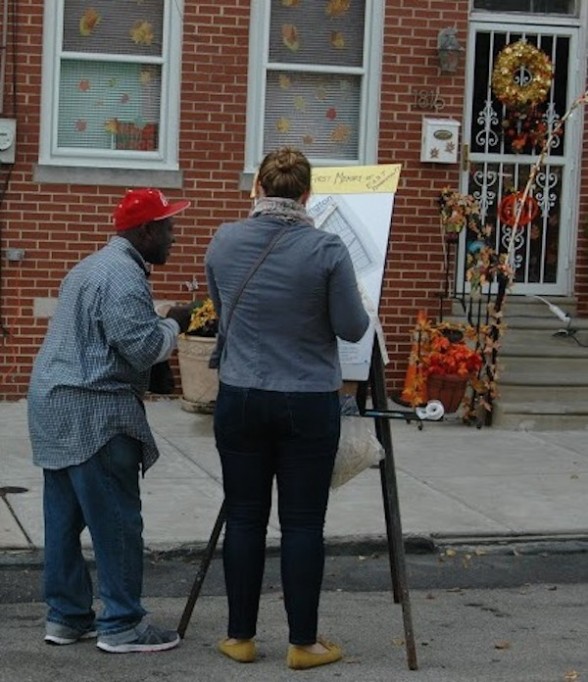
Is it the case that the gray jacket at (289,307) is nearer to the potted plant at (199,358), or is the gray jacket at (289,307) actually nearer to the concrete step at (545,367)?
the potted plant at (199,358)

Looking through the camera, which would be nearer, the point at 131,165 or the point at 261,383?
the point at 261,383

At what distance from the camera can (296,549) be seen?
5.62m

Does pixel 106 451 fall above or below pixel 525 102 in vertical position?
below

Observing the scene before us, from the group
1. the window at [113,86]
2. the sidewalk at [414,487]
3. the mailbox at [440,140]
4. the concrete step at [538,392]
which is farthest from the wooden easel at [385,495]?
the mailbox at [440,140]

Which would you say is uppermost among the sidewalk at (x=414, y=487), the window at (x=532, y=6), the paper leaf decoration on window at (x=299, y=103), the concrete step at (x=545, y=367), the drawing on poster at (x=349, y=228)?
the window at (x=532, y=6)

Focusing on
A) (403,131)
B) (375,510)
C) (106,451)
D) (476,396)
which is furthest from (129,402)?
(403,131)

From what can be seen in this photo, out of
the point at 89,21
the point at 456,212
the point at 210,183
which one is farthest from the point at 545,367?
the point at 89,21

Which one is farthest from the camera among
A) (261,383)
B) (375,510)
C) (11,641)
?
(375,510)

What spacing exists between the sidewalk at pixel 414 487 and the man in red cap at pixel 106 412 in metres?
1.63

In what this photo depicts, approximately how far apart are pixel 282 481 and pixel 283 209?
0.98 meters

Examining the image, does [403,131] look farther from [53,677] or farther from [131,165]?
[53,677]

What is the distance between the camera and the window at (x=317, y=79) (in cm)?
1182

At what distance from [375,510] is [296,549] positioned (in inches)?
111

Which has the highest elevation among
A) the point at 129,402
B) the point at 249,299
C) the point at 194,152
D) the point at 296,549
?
the point at 194,152
